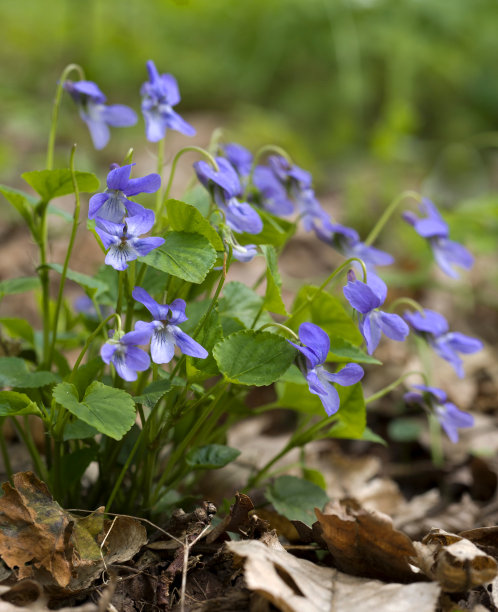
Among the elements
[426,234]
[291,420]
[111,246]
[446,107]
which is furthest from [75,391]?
[446,107]

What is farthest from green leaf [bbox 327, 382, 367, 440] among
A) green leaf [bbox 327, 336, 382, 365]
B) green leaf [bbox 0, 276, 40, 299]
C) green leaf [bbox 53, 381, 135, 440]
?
green leaf [bbox 0, 276, 40, 299]

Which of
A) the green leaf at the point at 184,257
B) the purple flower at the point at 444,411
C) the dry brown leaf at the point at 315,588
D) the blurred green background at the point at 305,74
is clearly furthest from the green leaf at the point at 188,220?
the blurred green background at the point at 305,74

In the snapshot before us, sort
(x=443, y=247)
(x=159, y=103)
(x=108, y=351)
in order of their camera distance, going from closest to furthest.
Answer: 1. (x=108, y=351)
2. (x=159, y=103)
3. (x=443, y=247)

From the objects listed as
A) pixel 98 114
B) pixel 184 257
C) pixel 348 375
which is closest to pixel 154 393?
pixel 184 257

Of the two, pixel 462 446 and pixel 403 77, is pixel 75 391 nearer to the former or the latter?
pixel 462 446

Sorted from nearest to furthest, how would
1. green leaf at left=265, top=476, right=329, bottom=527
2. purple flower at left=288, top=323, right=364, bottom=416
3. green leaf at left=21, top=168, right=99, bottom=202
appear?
purple flower at left=288, top=323, right=364, bottom=416
green leaf at left=21, top=168, right=99, bottom=202
green leaf at left=265, top=476, right=329, bottom=527

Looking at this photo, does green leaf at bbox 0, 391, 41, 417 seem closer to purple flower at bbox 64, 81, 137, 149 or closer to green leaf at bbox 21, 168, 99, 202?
green leaf at bbox 21, 168, 99, 202

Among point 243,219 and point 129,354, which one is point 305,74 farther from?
point 129,354
